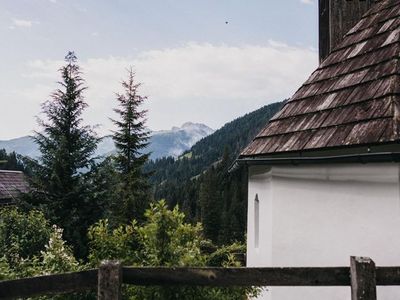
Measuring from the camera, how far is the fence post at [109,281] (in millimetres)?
3338

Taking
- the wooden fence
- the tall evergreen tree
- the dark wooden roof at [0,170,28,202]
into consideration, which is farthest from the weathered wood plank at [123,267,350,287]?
the dark wooden roof at [0,170,28,202]

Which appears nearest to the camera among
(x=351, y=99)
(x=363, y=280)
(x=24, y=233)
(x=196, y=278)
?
(x=363, y=280)

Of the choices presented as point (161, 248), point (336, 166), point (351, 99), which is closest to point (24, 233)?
point (161, 248)

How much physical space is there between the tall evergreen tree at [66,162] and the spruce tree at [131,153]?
4777 millimetres

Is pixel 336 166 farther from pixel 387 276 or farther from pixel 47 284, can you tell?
pixel 47 284

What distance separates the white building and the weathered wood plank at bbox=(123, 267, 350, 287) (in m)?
2.29

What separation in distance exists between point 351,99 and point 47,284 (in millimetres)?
5104

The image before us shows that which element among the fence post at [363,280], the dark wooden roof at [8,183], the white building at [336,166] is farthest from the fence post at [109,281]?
the dark wooden roof at [8,183]

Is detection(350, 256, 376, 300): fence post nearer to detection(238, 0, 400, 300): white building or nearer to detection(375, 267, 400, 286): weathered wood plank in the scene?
detection(375, 267, 400, 286): weathered wood plank

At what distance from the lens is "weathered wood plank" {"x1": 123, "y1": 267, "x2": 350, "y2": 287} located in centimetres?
339

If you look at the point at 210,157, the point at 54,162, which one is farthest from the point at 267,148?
the point at 210,157

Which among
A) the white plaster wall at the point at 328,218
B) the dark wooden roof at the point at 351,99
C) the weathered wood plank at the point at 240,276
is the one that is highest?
the dark wooden roof at the point at 351,99

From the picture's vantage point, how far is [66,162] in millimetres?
18547

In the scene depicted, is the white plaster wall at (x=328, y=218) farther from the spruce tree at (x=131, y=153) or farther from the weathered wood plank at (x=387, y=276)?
the spruce tree at (x=131, y=153)
